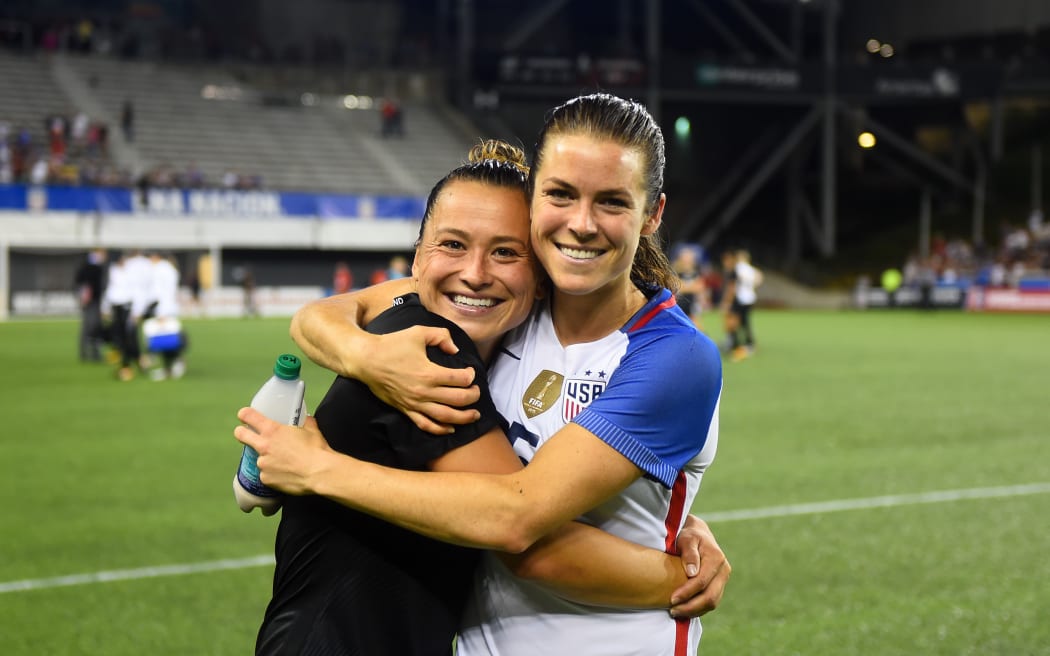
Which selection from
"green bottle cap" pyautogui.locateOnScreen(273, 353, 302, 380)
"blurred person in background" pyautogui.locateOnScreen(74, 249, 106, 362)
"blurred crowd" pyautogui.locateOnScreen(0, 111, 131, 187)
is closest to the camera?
"green bottle cap" pyautogui.locateOnScreen(273, 353, 302, 380)

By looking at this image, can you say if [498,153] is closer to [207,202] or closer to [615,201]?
[615,201]

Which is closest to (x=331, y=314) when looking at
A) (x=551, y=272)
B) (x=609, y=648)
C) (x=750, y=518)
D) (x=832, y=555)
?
(x=551, y=272)

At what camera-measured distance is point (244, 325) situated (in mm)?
31047

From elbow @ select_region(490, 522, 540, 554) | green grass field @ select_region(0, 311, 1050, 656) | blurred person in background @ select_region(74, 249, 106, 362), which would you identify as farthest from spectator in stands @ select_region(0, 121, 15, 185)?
elbow @ select_region(490, 522, 540, 554)

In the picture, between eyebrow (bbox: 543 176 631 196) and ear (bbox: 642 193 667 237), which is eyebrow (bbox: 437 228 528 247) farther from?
ear (bbox: 642 193 667 237)

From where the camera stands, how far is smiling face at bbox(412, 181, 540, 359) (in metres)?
2.65

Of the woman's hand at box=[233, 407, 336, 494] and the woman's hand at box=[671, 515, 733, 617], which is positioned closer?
the woman's hand at box=[233, 407, 336, 494]

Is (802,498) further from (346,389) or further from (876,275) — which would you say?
(876,275)

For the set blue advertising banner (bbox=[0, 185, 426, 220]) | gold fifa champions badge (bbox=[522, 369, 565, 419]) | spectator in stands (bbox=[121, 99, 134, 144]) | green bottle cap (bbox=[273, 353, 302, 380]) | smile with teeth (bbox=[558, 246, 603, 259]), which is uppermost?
spectator in stands (bbox=[121, 99, 134, 144])

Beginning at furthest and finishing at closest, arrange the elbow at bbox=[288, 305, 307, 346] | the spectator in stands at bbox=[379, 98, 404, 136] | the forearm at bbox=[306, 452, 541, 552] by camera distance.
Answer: the spectator in stands at bbox=[379, 98, 404, 136] < the elbow at bbox=[288, 305, 307, 346] < the forearm at bbox=[306, 452, 541, 552]

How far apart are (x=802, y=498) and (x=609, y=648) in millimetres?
6359

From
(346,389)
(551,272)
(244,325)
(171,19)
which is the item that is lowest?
(244,325)

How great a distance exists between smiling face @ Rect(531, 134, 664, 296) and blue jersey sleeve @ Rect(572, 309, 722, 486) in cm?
20

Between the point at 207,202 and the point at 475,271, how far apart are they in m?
38.0
